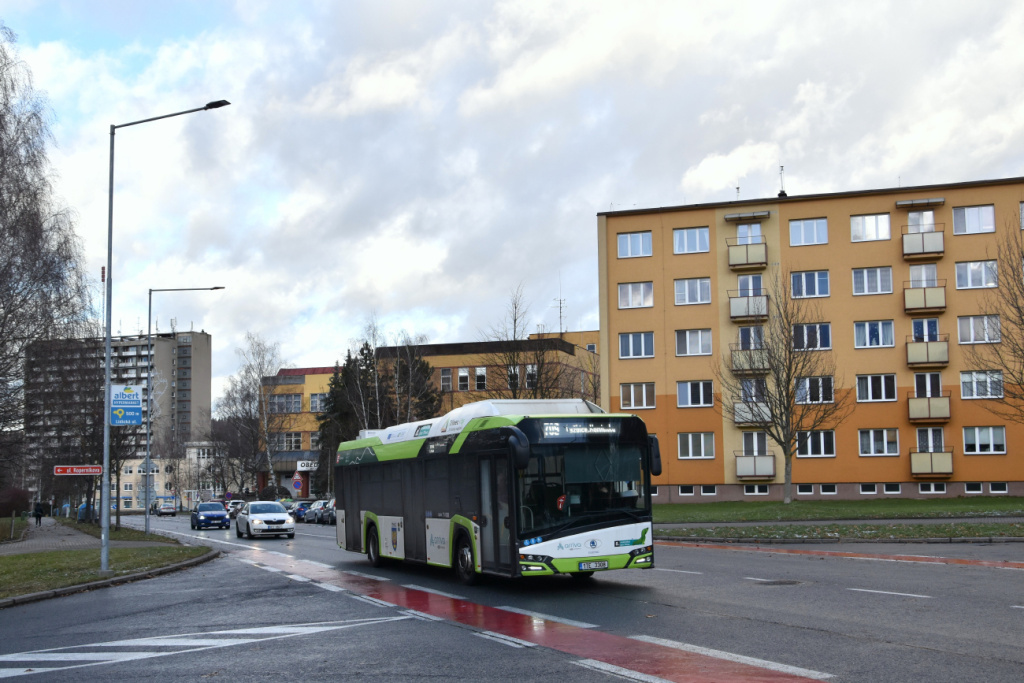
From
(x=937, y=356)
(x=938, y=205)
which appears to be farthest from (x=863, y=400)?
(x=938, y=205)

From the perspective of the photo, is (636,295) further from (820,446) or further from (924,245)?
(924,245)

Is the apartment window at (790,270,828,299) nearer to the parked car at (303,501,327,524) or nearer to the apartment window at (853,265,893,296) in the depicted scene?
the apartment window at (853,265,893,296)

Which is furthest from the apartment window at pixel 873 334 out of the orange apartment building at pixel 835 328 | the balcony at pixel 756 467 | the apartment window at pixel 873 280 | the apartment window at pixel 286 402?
the apartment window at pixel 286 402

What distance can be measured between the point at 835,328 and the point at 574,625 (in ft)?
145

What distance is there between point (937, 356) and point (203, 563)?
39165 mm

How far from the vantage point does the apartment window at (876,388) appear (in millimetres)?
51406

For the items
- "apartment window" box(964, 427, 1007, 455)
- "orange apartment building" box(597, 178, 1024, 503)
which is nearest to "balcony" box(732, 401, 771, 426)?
"orange apartment building" box(597, 178, 1024, 503)

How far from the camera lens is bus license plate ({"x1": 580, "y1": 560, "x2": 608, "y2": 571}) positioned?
14492 millimetres

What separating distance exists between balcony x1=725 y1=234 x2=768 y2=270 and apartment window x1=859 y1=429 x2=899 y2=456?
34.3 feet

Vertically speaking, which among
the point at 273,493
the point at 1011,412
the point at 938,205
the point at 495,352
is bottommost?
the point at 273,493

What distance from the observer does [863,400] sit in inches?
2031

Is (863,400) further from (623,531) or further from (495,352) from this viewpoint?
(623,531)

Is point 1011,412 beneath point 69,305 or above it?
beneath

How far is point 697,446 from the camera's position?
53125 mm
